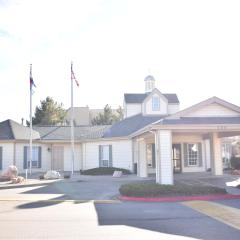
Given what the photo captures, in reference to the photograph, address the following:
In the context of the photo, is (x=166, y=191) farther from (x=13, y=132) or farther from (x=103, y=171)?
(x=13, y=132)

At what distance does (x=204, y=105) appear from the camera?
2097 cm

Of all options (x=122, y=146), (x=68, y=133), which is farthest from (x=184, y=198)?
Answer: (x=68, y=133)

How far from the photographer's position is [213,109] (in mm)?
21188

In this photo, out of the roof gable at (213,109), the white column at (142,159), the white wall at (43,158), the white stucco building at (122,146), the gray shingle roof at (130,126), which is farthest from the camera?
the white wall at (43,158)

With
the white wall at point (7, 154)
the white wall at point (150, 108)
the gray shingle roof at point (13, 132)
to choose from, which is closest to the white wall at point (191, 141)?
the white wall at point (150, 108)

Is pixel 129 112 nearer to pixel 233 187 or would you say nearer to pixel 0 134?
pixel 0 134

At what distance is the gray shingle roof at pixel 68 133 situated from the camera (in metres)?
33.1

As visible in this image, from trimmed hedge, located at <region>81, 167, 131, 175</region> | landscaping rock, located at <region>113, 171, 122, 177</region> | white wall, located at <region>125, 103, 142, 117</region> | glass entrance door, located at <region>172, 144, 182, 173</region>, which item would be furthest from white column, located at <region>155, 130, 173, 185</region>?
white wall, located at <region>125, 103, 142, 117</region>

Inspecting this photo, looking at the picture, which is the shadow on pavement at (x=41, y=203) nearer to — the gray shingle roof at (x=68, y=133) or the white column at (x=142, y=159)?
the white column at (x=142, y=159)

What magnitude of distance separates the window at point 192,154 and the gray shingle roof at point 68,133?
7146 mm

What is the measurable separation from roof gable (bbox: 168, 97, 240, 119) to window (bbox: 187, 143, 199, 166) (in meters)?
10.3

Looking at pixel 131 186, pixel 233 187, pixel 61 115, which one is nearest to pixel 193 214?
pixel 131 186

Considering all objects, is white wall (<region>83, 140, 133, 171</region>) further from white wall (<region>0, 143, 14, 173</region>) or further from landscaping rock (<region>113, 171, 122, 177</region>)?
white wall (<region>0, 143, 14, 173</region>)

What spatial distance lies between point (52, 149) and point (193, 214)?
914 inches
